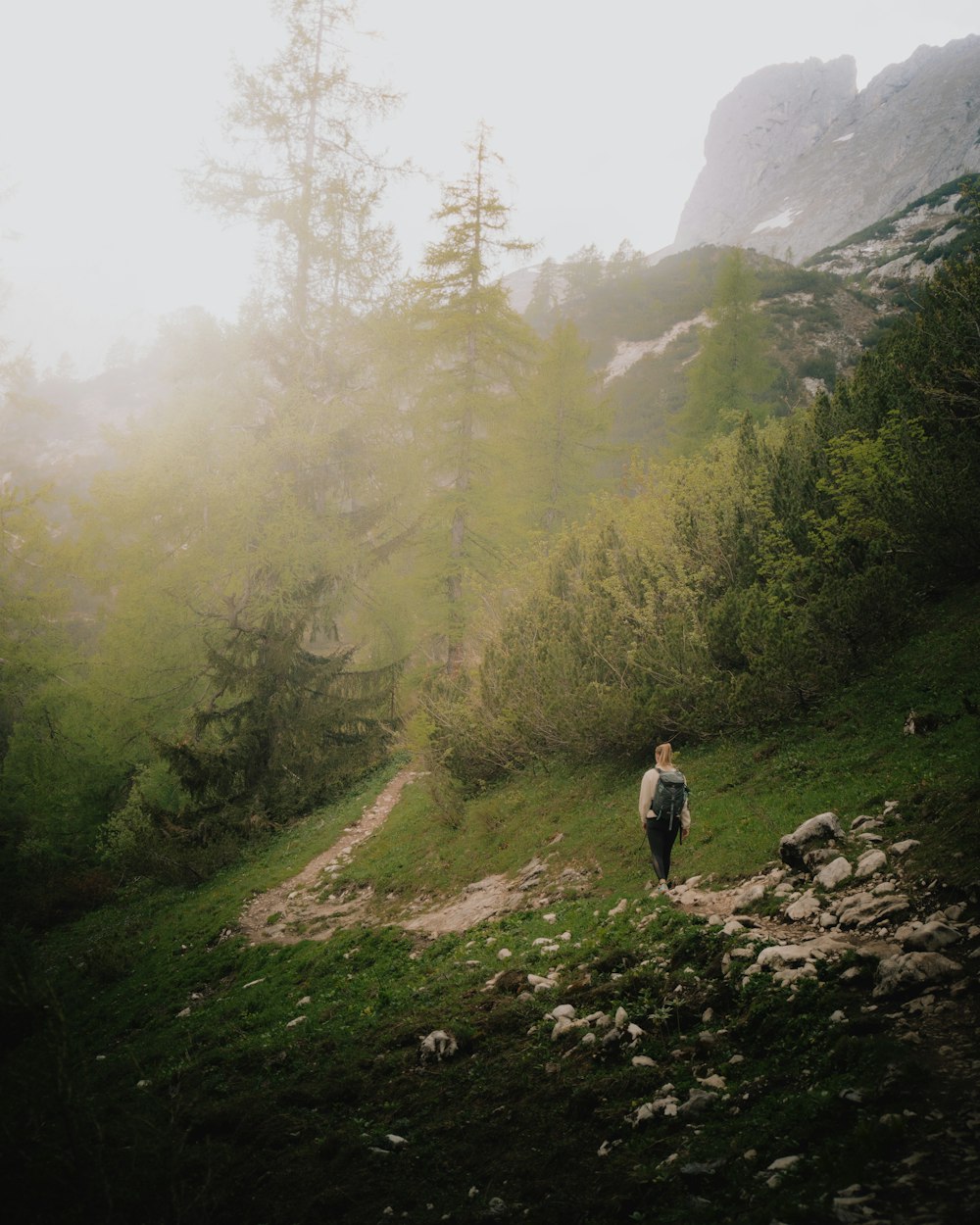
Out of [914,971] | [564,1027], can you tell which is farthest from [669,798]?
[914,971]

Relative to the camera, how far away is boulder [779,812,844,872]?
19.4 feet

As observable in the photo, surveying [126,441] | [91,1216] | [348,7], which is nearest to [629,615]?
[91,1216]

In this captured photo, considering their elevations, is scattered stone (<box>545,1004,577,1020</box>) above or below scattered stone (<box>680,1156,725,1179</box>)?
below

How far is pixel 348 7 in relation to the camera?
66.7 feet

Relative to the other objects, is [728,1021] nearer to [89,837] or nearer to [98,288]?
[89,837]

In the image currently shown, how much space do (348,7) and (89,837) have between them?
26525mm

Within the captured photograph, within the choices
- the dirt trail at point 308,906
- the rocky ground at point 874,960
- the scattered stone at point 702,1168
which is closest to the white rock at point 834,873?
the rocky ground at point 874,960

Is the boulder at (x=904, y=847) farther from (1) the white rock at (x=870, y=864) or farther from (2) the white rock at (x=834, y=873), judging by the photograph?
(2) the white rock at (x=834, y=873)

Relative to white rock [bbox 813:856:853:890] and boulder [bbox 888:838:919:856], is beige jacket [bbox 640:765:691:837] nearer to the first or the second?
white rock [bbox 813:856:853:890]

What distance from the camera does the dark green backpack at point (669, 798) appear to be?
684cm

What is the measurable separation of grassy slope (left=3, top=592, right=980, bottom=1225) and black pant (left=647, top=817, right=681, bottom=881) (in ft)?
1.30

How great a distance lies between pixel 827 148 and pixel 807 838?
159 meters

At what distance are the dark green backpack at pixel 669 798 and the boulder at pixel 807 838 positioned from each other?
1.08m

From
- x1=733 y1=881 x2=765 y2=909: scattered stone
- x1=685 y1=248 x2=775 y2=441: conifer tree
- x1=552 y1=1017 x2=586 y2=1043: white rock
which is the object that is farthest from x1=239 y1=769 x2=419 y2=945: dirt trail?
x1=685 y1=248 x2=775 y2=441: conifer tree
